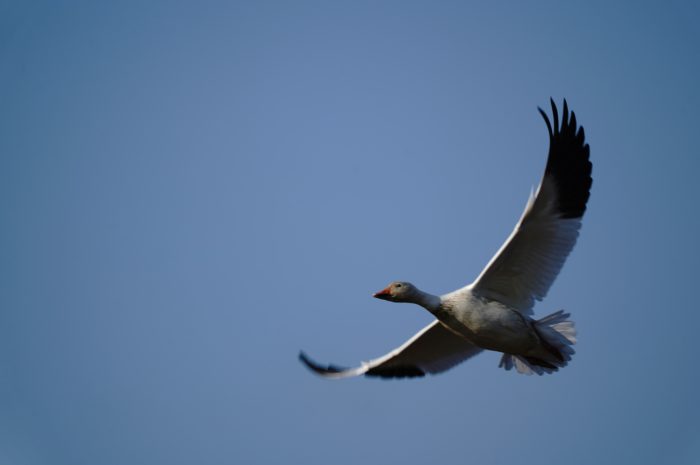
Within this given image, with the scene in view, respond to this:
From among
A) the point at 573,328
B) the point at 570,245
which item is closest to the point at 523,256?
the point at 570,245

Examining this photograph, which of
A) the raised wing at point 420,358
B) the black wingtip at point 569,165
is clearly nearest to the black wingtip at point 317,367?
the raised wing at point 420,358

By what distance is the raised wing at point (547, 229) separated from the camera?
31.4ft

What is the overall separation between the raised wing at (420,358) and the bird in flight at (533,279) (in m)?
1.06

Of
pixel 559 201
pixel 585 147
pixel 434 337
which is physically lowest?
pixel 434 337

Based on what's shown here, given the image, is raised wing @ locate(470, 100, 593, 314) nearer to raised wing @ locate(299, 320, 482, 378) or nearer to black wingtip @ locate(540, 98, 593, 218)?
black wingtip @ locate(540, 98, 593, 218)

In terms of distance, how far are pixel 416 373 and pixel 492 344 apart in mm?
1881

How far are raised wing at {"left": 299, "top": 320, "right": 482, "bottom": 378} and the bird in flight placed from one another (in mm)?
1057

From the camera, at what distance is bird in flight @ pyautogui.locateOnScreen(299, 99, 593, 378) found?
9617 mm

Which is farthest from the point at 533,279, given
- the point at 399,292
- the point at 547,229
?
the point at 399,292

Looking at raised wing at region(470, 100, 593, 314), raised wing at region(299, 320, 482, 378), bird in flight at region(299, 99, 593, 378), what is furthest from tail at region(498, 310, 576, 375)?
raised wing at region(299, 320, 482, 378)

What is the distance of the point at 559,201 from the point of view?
31.5ft

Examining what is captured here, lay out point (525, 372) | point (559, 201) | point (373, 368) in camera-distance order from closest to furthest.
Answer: point (559, 201), point (525, 372), point (373, 368)

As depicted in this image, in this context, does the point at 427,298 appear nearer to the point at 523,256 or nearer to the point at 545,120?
the point at 523,256

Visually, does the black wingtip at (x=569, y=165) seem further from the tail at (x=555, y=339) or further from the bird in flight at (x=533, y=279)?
the tail at (x=555, y=339)
